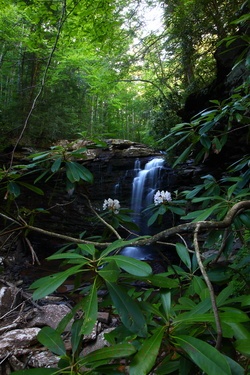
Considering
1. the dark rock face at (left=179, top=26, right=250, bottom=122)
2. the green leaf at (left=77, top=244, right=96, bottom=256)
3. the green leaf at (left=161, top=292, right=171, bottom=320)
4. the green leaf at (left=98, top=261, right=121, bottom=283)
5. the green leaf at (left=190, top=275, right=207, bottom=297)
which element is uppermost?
the dark rock face at (left=179, top=26, right=250, bottom=122)

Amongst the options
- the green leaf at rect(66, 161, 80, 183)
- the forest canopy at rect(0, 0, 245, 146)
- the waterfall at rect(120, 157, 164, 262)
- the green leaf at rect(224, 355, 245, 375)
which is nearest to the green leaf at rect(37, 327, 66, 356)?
the green leaf at rect(224, 355, 245, 375)

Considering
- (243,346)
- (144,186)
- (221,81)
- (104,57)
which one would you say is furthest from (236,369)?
(104,57)

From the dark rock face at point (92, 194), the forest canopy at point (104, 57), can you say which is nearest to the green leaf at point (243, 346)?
the forest canopy at point (104, 57)

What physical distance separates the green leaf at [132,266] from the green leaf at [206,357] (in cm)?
15

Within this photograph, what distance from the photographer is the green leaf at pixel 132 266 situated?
0.57 metres

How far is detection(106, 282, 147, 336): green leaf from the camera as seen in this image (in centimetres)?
57

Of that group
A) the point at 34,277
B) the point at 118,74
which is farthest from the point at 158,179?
the point at 34,277

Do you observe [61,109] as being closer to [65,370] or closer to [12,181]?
[12,181]

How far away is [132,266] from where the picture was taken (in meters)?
0.59

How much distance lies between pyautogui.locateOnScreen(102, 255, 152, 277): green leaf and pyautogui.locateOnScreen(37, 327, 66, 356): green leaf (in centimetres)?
25

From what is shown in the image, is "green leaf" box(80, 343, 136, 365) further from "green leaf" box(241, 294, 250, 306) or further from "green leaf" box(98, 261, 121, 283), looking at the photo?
"green leaf" box(241, 294, 250, 306)

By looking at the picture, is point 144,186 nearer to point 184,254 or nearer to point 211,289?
point 184,254

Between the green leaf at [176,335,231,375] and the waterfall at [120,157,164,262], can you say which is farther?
the waterfall at [120,157,164,262]

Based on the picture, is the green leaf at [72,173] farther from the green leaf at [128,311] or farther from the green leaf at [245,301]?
the green leaf at [245,301]
